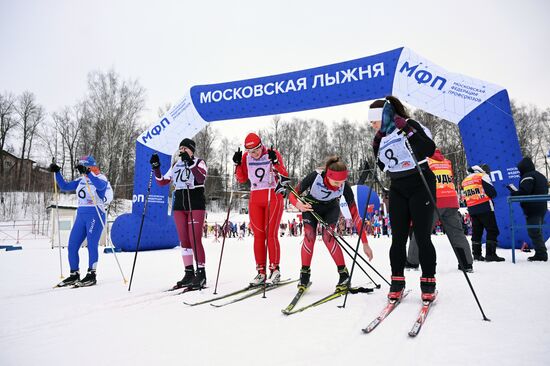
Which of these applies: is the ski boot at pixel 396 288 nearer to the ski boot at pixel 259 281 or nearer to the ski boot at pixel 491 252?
the ski boot at pixel 259 281

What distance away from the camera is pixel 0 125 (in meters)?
32.1

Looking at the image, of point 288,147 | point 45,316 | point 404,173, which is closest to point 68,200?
point 288,147

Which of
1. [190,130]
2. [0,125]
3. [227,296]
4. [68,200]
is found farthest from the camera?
[0,125]

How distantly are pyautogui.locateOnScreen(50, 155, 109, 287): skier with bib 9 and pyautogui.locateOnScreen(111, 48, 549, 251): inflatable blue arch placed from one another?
4513 mm

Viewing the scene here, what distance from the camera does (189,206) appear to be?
13.4ft

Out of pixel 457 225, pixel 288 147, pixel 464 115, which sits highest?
pixel 288 147

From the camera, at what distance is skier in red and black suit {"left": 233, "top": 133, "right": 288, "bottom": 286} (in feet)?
13.1

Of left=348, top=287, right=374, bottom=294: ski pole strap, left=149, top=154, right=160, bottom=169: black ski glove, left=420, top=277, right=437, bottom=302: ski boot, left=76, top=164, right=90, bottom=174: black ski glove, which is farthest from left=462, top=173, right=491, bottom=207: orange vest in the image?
left=76, top=164, right=90, bottom=174: black ski glove

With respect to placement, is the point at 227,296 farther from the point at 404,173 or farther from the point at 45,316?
the point at 404,173

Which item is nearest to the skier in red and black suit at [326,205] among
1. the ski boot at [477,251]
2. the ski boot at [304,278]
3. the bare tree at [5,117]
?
the ski boot at [304,278]

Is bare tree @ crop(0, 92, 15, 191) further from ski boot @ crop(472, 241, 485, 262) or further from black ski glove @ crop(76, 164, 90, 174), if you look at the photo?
ski boot @ crop(472, 241, 485, 262)

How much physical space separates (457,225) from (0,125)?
41211 millimetres

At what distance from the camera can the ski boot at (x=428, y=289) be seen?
265cm

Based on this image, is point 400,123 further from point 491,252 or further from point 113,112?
point 113,112
